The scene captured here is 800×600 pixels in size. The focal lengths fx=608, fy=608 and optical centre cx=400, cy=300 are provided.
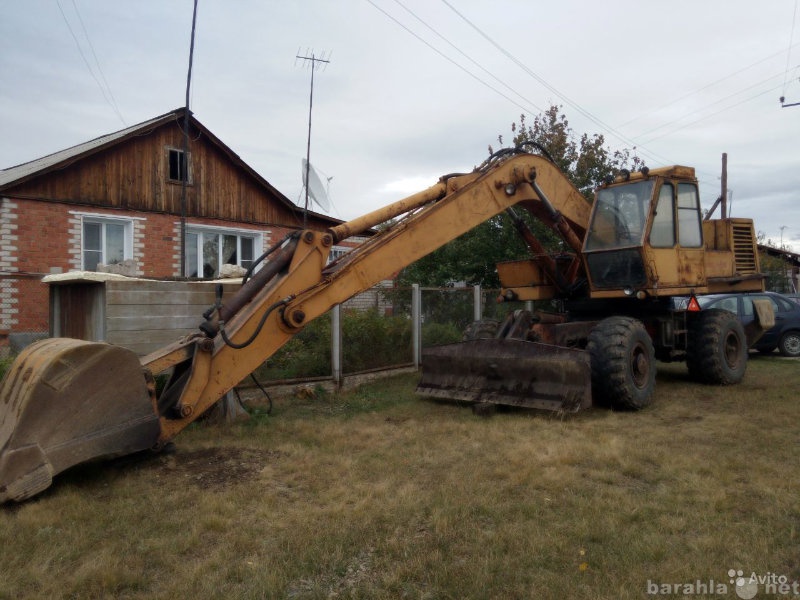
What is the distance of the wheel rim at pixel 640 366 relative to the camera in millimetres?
7633

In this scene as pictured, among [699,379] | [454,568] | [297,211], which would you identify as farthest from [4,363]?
[297,211]

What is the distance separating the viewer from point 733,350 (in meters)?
9.78

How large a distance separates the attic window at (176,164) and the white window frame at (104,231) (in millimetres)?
1607

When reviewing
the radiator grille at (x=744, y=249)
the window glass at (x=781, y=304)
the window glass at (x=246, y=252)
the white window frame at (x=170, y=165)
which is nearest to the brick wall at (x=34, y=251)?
the white window frame at (x=170, y=165)

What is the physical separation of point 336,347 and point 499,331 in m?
2.46

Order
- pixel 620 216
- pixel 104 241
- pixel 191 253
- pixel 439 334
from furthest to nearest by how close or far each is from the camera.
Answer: pixel 191 253
pixel 104 241
pixel 439 334
pixel 620 216

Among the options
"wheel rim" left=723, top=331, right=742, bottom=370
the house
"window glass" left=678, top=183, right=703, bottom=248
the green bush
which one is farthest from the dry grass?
the house

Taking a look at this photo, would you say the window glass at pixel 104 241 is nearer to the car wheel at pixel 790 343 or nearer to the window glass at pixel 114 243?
the window glass at pixel 114 243

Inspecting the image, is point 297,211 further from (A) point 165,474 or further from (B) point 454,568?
(B) point 454,568

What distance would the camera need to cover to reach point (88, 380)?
457 centimetres

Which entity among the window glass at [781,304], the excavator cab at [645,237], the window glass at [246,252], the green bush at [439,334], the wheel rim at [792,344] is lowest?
the wheel rim at [792,344]

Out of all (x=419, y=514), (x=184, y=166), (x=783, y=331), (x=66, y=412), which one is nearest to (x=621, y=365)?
(x=419, y=514)

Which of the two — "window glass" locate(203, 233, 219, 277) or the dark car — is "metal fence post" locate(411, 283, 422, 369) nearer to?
the dark car

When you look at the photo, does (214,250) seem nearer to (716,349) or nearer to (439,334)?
(439,334)
